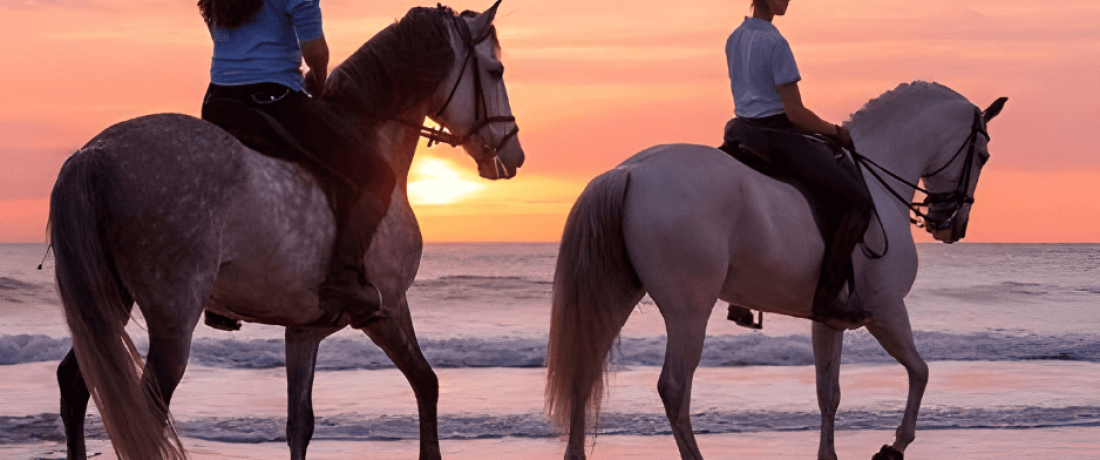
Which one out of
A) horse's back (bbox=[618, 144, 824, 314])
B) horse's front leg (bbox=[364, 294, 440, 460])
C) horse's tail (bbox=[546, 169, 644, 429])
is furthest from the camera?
horse's tail (bbox=[546, 169, 644, 429])

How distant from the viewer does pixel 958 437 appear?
8.79 meters

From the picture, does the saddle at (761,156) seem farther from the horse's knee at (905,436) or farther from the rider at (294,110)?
the rider at (294,110)

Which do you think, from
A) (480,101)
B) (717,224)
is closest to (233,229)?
(480,101)

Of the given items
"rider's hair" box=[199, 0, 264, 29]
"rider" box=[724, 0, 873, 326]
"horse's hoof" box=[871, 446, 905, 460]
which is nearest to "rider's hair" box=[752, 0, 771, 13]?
"rider" box=[724, 0, 873, 326]

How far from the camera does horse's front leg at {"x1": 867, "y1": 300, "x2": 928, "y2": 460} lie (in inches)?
280

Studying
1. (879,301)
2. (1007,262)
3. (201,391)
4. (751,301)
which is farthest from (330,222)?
(1007,262)

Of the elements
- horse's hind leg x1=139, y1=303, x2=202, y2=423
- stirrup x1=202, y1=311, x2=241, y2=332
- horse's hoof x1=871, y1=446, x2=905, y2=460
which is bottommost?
horse's hoof x1=871, y1=446, x2=905, y2=460

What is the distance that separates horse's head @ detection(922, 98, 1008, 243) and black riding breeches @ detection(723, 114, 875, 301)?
1.34 metres

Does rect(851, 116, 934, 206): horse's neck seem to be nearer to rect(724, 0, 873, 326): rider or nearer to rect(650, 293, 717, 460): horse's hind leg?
rect(724, 0, 873, 326): rider

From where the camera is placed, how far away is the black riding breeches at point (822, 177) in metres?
6.68

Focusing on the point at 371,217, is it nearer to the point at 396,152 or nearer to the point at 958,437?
the point at 396,152

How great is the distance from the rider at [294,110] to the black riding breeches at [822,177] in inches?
91.8

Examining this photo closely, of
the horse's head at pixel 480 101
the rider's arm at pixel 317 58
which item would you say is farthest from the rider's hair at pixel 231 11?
the horse's head at pixel 480 101

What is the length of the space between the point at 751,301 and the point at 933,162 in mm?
2083
